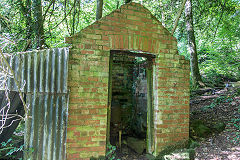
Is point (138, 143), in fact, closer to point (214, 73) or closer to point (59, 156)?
point (59, 156)

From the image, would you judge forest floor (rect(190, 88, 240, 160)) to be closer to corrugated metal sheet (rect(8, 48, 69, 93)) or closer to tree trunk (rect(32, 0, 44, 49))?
corrugated metal sheet (rect(8, 48, 69, 93))

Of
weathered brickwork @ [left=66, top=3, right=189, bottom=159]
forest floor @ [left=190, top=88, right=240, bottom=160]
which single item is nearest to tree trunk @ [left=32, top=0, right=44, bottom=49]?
weathered brickwork @ [left=66, top=3, right=189, bottom=159]

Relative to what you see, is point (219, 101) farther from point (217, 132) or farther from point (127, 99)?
point (127, 99)

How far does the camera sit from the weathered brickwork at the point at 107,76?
11.0 feet

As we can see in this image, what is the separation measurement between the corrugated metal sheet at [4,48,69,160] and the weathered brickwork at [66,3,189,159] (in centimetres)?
16

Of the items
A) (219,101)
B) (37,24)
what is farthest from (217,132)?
(37,24)

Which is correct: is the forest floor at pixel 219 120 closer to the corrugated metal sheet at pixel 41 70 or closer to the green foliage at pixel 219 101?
the green foliage at pixel 219 101

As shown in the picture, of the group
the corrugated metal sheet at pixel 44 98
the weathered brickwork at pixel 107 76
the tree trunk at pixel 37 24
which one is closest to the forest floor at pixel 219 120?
the weathered brickwork at pixel 107 76

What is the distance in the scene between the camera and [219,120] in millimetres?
5488

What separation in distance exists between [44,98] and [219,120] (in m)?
5.13

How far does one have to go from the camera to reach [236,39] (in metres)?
10.1

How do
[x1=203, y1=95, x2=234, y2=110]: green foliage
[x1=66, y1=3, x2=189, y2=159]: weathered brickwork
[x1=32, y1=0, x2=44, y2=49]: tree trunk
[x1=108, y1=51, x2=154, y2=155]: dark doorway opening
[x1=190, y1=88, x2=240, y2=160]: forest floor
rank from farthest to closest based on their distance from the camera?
[x1=203, y1=95, x2=234, y2=110]: green foliage → [x1=108, y1=51, x2=154, y2=155]: dark doorway opening → [x1=32, y1=0, x2=44, y2=49]: tree trunk → [x1=190, y1=88, x2=240, y2=160]: forest floor → [x1=66, y1=3, x2=189, y2=159]: weathered brickwork

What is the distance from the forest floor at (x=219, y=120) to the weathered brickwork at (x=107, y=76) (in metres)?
0.66

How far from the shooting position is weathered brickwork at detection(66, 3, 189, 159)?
133 inches
